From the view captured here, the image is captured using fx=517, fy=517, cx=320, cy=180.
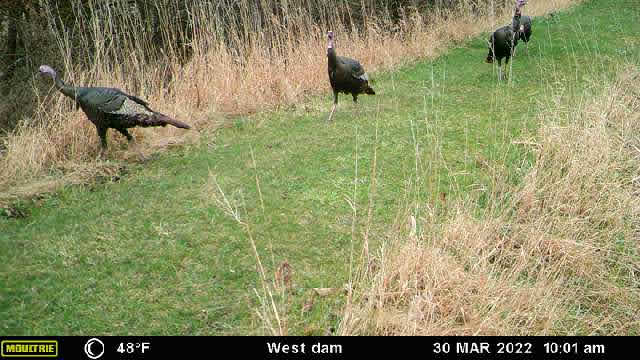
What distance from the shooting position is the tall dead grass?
17.9ft

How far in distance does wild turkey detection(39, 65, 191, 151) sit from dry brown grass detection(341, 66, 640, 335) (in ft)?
9.05

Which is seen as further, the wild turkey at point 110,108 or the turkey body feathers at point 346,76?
the turkey body feathers at point 346,76

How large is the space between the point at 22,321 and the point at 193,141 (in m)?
3.22

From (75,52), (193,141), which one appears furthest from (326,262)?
(75,52)

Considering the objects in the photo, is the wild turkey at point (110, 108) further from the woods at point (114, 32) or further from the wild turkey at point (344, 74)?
the woods at point (114, 32)

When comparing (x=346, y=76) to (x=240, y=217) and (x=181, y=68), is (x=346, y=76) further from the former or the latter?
(x=240, y=217)

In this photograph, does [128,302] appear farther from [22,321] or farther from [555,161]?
[555,161]

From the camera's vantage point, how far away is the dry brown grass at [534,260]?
116 inches

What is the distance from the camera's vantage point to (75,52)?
25.3 ft
